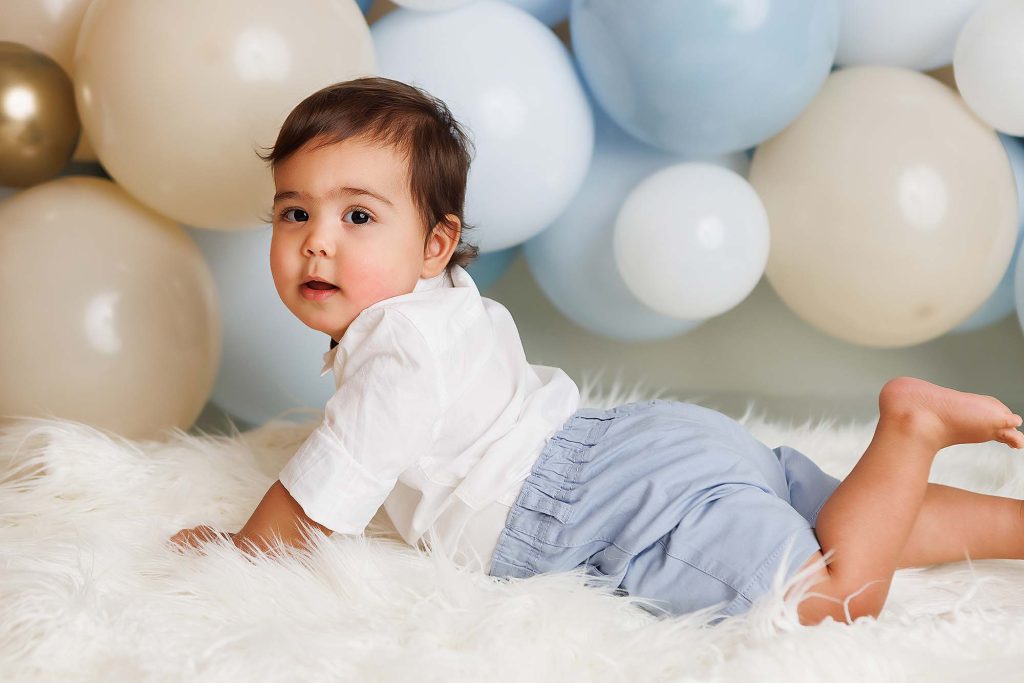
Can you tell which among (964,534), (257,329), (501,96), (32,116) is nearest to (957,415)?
(964,534)

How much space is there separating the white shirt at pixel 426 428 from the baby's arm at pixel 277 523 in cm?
3

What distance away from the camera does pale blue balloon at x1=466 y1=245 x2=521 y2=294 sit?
5.82ft

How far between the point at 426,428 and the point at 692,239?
0.63 meters

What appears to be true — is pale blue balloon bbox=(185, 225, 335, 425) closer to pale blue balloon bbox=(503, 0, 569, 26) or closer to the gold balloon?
the gold balloon

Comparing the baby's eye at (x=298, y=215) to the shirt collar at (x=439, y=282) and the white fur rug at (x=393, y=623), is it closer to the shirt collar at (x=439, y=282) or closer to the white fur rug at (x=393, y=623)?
the shirt collar at (x=439, y=282)

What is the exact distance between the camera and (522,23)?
5.08 ft

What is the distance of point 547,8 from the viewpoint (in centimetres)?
170

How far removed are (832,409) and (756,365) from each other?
0.19 m

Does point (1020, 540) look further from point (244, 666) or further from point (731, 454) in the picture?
point (244, 666)

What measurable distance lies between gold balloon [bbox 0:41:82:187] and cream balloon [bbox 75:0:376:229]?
0.19ft

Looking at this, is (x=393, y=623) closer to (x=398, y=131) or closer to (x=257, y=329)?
(x=398, y=131)

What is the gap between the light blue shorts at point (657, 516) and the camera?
947 millimetres

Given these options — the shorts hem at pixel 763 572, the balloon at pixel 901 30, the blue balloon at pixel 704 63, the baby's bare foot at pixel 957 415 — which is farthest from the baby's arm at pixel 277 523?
the balloon at pixel 901 30

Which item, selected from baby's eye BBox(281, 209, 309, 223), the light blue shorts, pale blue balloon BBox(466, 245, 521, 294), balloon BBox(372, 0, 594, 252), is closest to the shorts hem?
the light blue shorts
